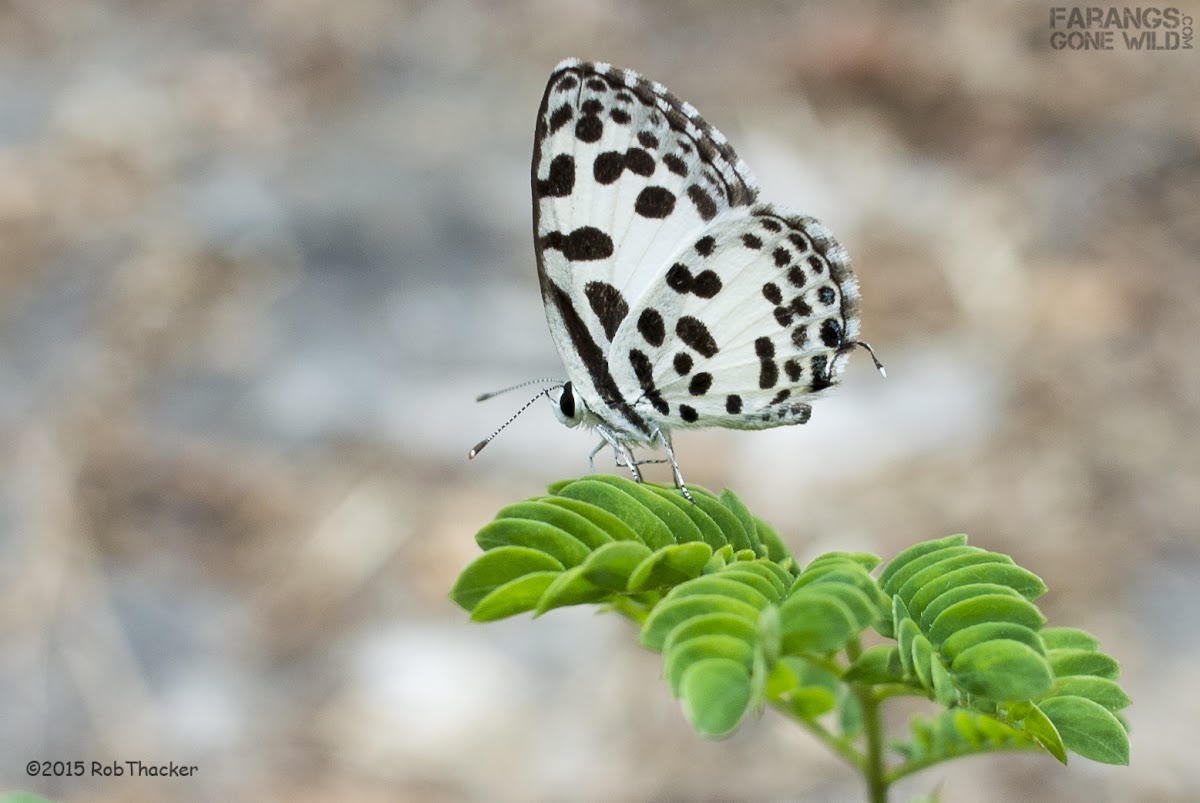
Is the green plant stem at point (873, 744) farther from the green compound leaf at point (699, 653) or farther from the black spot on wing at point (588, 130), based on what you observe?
the black spot on wing at point (588, 130)

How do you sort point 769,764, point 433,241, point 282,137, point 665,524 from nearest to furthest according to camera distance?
point 665,524 < point 769,764 < point 433,241 < point 282,137

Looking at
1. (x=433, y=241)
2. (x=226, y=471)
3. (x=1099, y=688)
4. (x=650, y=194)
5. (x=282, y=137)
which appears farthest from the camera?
(x=282, y=137)

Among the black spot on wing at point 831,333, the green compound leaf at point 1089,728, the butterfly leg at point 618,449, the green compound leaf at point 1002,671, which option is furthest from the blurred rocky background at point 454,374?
the green compound leaf at point 1002,671

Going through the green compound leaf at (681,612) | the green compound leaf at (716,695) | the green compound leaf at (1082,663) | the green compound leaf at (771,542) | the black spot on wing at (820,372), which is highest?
the black spot on wing at (820,372)

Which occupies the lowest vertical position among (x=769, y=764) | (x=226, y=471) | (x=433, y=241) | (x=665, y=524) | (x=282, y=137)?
(x=665, y=524)

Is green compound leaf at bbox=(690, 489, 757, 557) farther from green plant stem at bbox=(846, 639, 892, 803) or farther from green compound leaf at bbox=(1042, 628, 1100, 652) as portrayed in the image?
green compound leaf at bbox=(1042, 628, 1100, 652)

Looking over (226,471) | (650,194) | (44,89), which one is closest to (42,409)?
(226,471)

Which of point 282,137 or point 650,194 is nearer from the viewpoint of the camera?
point 650,194

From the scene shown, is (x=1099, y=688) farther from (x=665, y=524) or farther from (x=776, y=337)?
(x=776, y=337)
